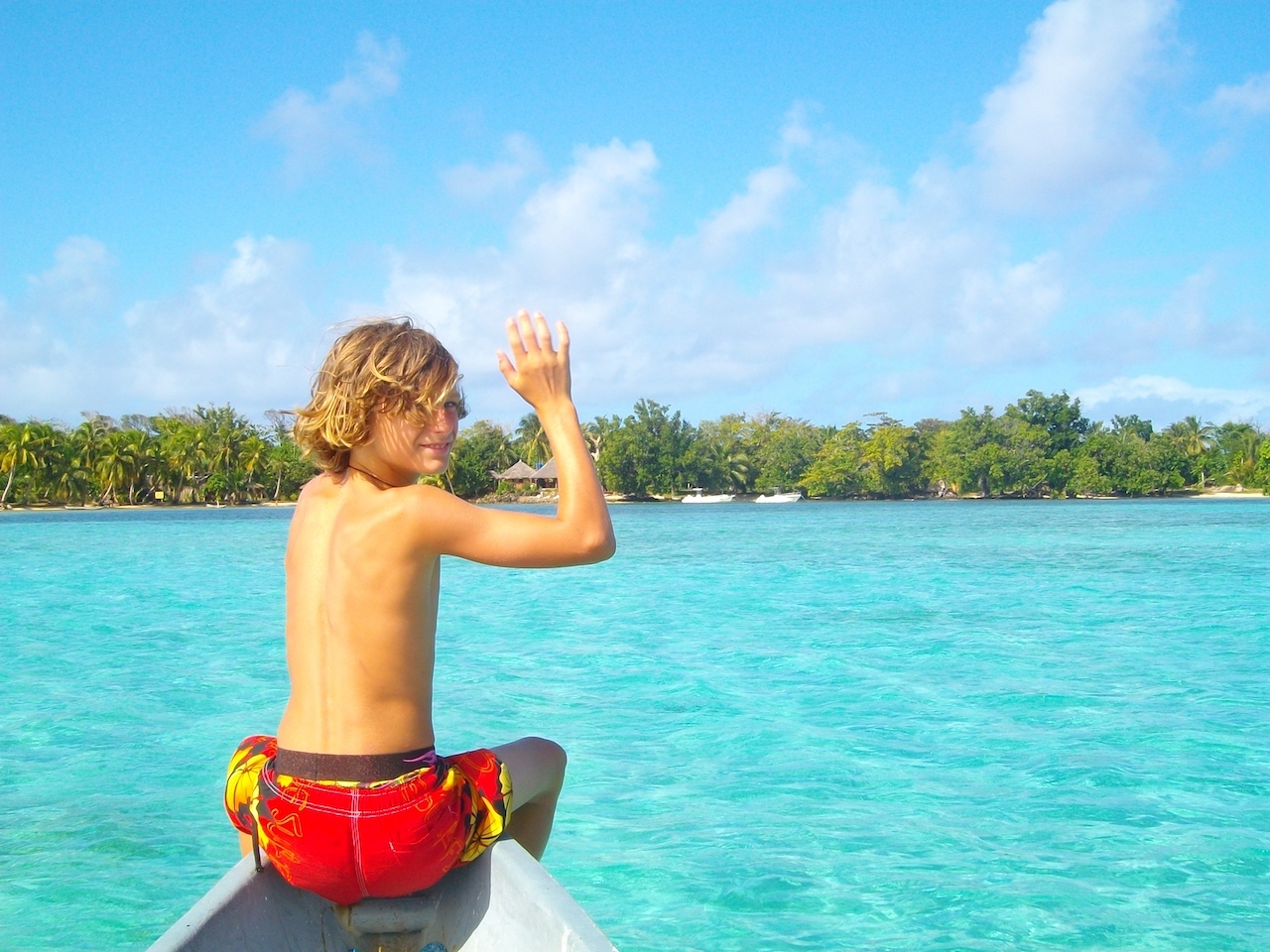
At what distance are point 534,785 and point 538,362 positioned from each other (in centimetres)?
91

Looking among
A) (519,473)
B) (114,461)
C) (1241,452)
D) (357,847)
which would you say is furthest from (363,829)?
(1241,452)

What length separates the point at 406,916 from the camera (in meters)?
1.95

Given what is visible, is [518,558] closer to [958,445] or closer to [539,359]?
[539,359]

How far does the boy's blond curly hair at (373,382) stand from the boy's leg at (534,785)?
2.33 ft

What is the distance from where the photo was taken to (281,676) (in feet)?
28.9

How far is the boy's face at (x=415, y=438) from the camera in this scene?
1.94m

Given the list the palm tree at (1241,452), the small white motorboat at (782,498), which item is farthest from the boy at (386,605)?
the palm tree at (1241,452)

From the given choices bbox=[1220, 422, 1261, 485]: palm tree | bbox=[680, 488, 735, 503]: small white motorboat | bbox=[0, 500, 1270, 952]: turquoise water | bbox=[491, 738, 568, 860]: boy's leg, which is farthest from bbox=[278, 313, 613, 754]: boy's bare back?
bbox=[1220, 422, 1261, 485]: palm tree

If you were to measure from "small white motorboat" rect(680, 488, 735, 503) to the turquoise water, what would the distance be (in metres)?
60.3

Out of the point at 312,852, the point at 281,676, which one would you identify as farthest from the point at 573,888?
the point at 281,676

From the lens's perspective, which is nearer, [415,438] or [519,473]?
[415,438]

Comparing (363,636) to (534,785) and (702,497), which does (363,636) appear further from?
(702,497)

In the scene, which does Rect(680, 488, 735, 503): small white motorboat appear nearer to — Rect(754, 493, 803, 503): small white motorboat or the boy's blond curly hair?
Rect(754, 493, 803, 503): small white motorboat

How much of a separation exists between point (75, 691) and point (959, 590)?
10.9m
